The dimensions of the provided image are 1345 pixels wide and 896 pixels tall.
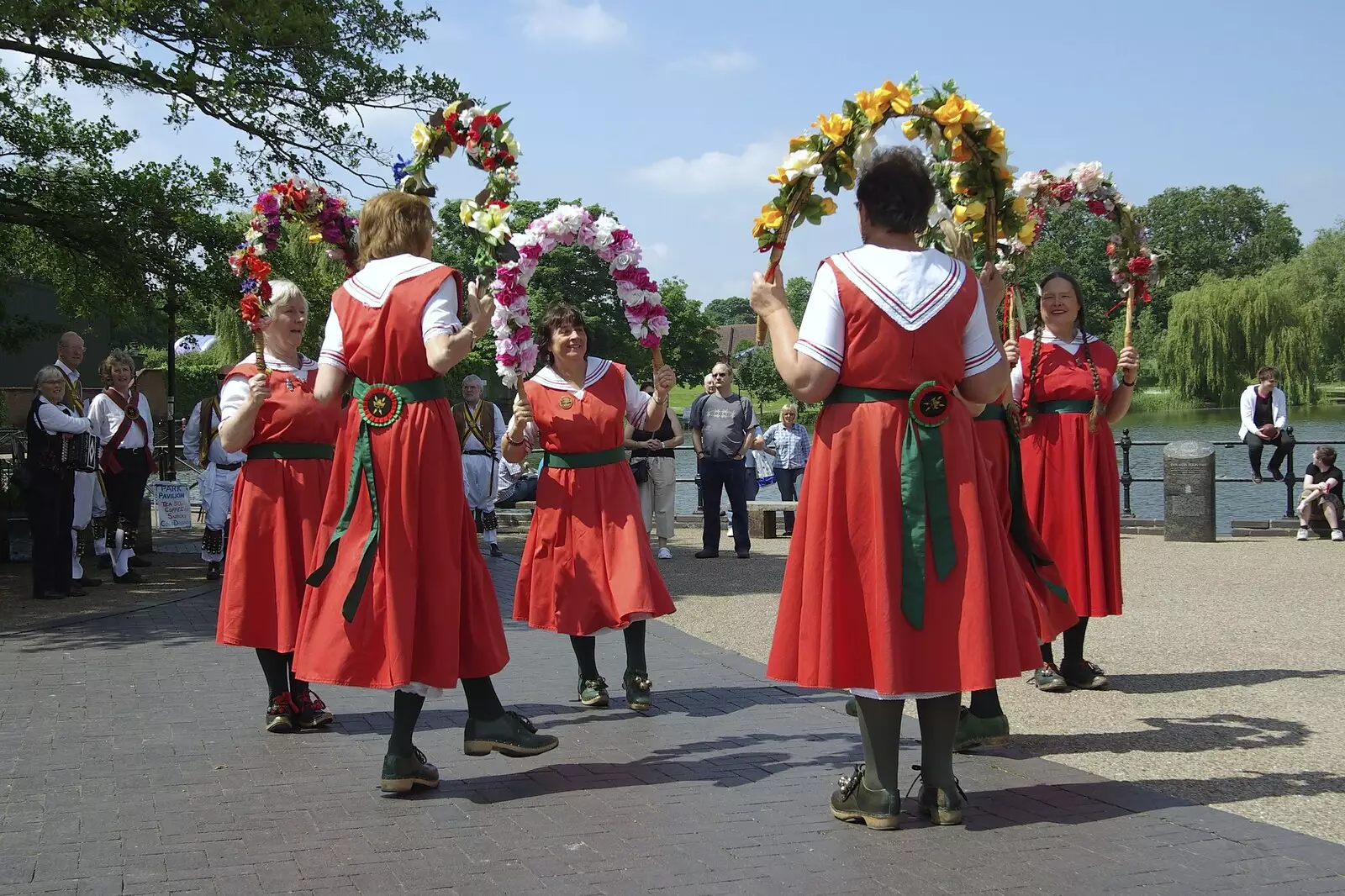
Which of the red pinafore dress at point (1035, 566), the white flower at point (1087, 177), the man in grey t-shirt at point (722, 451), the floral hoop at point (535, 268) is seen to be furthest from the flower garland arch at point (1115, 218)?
the man in grey t-shirt at point (722, 451)

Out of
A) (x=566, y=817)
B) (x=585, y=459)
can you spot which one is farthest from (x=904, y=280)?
(x=585, y=459)

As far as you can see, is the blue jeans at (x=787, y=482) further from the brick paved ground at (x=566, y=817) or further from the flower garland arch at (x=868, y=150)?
the flower garland arch at (x=868, y=150)

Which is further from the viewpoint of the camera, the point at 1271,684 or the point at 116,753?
the point at 1271,684

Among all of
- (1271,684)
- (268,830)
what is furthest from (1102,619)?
(268,830)

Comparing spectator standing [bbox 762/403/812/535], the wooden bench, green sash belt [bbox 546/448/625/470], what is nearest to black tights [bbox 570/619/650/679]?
green sash belt [bbox 546/448/625/470]

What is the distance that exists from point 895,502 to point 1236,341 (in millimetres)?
38494

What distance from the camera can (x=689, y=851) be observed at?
457 centimetres

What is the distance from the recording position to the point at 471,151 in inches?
228

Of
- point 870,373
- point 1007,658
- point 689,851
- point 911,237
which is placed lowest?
point 689,851

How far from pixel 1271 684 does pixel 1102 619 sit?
2.57 metres

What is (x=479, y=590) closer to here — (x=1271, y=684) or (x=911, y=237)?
(x=911, y=237)

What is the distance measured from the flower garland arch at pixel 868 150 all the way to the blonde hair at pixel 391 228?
1402 millimetres

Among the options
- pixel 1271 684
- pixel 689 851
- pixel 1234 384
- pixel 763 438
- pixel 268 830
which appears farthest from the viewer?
pixel 1234 384

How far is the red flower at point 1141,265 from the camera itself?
7.86 meters
